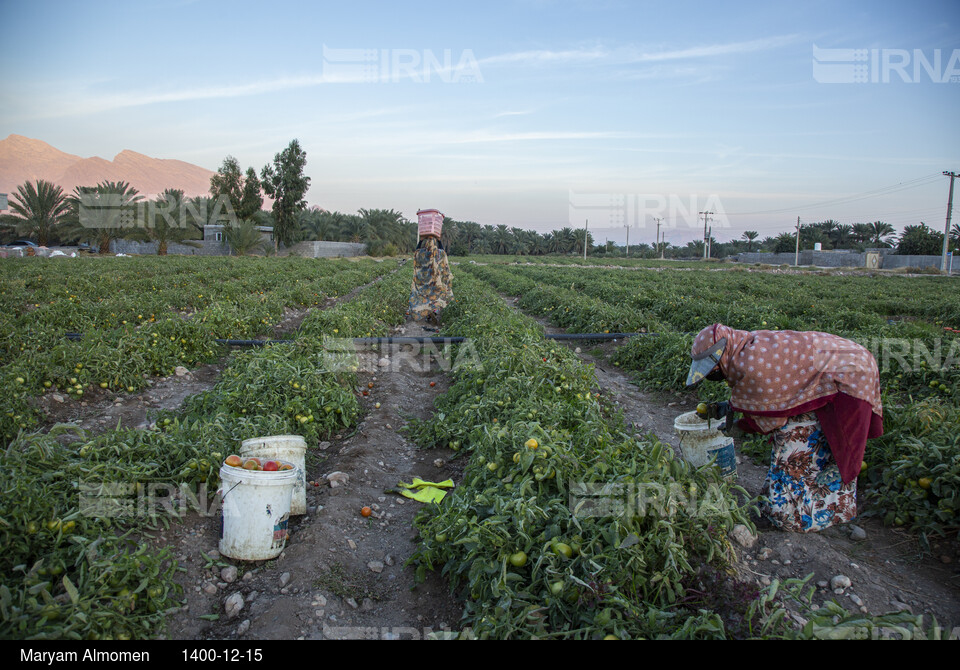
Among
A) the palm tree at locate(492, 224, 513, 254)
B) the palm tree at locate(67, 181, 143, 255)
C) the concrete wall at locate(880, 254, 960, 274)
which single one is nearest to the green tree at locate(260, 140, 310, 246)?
the palm tree at locate(67, 181, 143, 255)

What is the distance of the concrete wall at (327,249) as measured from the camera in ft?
131

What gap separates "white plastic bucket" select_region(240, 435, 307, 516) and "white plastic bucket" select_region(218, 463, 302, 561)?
39cm

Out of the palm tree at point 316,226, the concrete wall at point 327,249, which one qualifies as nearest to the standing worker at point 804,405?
the concrete wall at point 327,249

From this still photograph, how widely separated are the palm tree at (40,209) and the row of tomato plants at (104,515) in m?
37.3

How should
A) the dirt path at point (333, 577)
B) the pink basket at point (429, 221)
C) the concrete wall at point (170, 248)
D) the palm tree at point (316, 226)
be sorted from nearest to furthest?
the dirt path at point (333, 577)
the pink basket at point (429, 221)
the concrete wall at point (170, 248)
the palm tree at point (316, 226)

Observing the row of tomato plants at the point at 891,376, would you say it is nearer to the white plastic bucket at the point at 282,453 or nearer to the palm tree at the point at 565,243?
the white plastic bucket at the point at 282,453

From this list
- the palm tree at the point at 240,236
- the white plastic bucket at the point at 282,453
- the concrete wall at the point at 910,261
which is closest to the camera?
the white plastic bucket at the point at 282,453

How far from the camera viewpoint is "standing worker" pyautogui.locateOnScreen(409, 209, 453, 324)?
918 cm

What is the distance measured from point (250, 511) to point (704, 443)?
2.65 m

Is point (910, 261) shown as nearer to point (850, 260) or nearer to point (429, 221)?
point (850, 260)

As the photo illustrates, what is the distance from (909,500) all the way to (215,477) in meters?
3.89

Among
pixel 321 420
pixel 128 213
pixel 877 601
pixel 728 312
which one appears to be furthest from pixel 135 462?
pixel 128 213

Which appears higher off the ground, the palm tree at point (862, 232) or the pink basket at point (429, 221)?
the palm tree at point (862, 232)

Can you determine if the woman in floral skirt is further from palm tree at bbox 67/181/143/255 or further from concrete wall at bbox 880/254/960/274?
concrete wall at bbox 880/254/960/274
